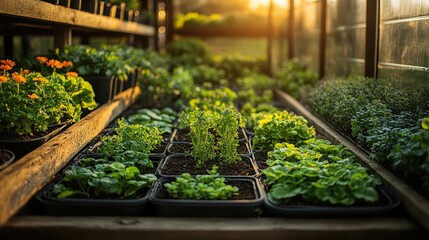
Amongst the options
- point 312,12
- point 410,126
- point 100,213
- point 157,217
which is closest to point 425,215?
point 410,126

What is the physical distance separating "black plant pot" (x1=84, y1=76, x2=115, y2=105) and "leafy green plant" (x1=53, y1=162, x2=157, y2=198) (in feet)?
7.53

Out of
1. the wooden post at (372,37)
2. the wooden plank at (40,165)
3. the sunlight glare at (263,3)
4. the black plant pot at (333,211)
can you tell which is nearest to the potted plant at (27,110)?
the wooden plank at (40,165)

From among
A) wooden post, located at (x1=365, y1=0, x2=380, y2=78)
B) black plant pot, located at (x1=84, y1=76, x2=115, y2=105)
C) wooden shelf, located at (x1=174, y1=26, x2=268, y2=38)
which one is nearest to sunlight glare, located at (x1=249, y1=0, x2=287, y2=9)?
wooden shelf, located at (x1=174, y1=26, x2=268, y2=38)

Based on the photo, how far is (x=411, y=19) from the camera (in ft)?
14.9

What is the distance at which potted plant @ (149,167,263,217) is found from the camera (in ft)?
8.80

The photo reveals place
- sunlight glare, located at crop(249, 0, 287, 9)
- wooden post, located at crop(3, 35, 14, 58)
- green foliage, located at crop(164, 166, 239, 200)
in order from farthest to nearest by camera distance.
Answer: sunlight glare, located at crop(249, 0, 287, 9), wooden post, located at crop(3, 35, 14, 58), green foliage, located at crop(164, 166, 239, 200)

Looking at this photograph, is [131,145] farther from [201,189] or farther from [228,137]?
[201,189]

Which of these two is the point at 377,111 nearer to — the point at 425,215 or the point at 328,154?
the point at 328,154

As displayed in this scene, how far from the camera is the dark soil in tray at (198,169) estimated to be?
341cm

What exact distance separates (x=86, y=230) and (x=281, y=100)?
5422 millimetres

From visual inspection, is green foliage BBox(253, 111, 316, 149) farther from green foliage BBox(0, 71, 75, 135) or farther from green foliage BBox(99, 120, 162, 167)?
green foliage BBox(0, 71, 75, 135)

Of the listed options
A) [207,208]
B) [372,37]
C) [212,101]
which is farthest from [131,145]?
[372,37]

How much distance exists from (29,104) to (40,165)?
0.58 metres

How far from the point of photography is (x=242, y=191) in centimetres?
301
